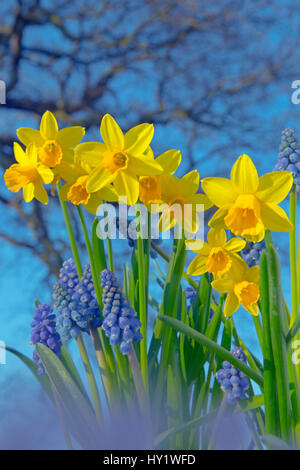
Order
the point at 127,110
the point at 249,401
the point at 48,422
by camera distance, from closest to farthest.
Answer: the point at 249,401 → the point at 48,422 → the point at 127,110

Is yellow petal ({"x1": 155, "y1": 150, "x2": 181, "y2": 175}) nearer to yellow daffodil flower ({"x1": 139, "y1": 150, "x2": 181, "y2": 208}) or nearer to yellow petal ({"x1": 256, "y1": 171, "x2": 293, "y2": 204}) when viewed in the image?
yellow daffodil flower ({"x1": 139, "y1": 150, "x2": 181, "y2": 208})

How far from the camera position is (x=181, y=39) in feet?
6.65

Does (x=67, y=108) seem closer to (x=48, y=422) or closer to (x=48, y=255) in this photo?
(x=48, y=255)

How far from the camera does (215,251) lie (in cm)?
70

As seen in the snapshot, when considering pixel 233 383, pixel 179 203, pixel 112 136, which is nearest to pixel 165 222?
pixel 179 203

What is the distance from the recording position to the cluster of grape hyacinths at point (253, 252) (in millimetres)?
760

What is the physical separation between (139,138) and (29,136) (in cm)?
18

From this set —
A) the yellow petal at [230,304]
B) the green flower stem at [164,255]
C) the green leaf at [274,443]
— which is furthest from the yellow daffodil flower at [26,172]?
the green leaf at [274,443]

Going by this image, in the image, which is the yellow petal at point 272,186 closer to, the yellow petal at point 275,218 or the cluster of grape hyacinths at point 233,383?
the yellow petal at point 275,218

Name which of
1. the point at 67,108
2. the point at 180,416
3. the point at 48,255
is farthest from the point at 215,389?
the point at 67,108

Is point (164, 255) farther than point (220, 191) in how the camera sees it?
Yes

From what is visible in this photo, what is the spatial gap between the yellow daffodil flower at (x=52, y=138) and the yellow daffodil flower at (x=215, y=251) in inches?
8.7

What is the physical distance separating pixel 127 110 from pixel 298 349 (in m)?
1.39

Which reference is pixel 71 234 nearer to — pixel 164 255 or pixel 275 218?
pixel 164 255
